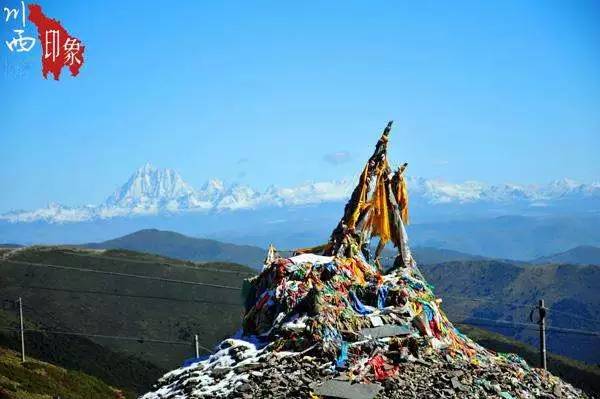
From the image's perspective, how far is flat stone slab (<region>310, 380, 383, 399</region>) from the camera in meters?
19.3

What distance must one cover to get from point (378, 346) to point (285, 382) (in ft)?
10.3

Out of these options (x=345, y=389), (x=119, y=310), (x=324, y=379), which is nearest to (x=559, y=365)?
(x=119, y=310)

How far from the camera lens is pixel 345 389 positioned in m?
19.6

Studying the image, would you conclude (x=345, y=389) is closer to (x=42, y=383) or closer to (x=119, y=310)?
(x=42, y=383)

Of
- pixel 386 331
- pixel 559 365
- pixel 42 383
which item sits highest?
pixel 386 331

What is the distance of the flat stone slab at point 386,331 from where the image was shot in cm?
2241

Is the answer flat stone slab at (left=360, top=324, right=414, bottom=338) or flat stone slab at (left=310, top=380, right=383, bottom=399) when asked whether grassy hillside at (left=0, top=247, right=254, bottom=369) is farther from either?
flat stone slab at (left=310, top=380, right=383, bottom=399)

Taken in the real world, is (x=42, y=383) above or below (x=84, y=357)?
above

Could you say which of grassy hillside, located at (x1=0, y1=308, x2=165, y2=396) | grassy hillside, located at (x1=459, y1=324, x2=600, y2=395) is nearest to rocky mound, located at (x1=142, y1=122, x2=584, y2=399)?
grassy hillside, located at (x1=0, y1=308, x2=165, y2=396)

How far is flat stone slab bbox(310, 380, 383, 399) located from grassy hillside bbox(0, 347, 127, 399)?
3123 cm

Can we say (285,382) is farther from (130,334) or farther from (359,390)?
(130,334)

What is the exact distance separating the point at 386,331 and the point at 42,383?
4218 centimetres

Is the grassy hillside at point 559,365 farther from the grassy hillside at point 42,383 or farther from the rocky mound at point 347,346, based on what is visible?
the rocky mound at point 347,346

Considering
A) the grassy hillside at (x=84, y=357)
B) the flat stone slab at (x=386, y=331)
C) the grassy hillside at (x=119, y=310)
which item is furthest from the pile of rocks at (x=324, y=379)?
the grassy hillside at (x=119, y=310)
